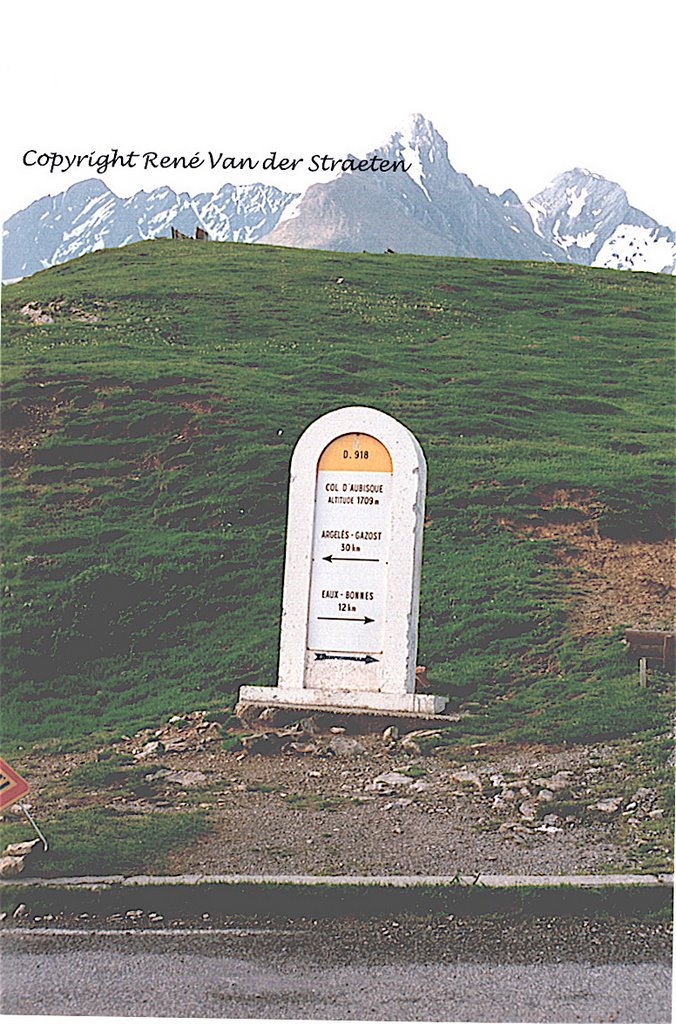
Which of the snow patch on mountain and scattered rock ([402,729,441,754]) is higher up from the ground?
the snow patch on mountain

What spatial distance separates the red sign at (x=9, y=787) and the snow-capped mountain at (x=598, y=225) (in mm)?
7378

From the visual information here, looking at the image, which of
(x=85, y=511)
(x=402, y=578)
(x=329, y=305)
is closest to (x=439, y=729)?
(x=402, y=578)

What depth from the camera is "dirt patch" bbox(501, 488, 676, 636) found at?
11.6m

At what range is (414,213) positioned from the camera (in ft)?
38.5

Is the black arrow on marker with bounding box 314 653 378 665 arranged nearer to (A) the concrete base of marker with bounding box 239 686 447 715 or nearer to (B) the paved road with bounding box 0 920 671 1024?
(A) the concrete base of marker with bounding box 239 686 447 715

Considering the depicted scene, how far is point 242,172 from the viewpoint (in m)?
9.88

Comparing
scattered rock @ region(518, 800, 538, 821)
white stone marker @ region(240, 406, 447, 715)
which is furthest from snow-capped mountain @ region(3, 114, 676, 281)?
scattered rock @ region(518, 800, 538, 821)

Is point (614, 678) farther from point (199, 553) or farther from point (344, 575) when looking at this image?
point (199, 553)

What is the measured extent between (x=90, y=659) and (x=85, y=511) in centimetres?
299

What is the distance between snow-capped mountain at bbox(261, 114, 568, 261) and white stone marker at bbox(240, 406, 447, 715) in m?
2.63

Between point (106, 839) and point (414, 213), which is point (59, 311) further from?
point (106, 839)

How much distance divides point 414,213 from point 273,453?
4.20 metres

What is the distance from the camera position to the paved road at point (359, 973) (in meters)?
5.97

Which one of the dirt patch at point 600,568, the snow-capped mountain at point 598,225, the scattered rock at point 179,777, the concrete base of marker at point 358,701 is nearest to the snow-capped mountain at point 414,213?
the snow-capped mountain at point 598,225
